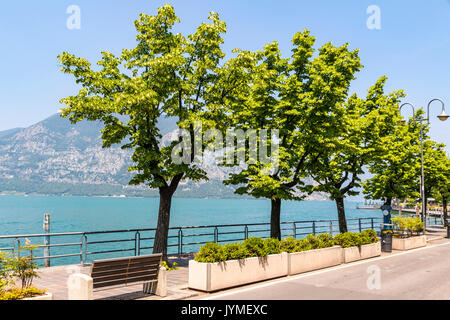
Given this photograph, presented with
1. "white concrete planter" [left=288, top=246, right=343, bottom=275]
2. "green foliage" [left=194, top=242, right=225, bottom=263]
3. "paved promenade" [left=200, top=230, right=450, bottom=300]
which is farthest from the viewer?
"white concrete planter" [left=288, top=246, right=343, bottom=275]

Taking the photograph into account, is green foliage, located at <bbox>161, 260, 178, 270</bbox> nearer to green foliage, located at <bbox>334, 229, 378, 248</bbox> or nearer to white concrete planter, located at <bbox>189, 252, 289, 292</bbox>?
white concrete planter, located at <bbox>189, 252, 289, 292</bbox>

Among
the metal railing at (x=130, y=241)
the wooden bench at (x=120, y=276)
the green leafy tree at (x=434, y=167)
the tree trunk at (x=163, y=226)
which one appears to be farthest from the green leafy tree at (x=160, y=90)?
the green leafy tree at (x=434, y=167)

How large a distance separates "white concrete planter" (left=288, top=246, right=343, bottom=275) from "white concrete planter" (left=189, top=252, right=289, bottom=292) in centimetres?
68

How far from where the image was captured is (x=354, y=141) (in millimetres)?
25656

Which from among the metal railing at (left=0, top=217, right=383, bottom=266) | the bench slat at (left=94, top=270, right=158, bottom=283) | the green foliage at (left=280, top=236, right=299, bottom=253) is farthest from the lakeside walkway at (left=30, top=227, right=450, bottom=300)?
the green foliage at (left=280, top=236, right=299, bottom=253)

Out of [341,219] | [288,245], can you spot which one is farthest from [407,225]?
[288,245]

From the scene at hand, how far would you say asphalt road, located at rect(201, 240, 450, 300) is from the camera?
33.5 ft

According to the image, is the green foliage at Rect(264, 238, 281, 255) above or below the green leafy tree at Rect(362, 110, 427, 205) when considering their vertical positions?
below

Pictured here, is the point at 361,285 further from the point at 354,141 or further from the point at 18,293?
the point at 354,141

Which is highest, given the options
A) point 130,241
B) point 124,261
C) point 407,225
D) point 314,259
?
point 124,261

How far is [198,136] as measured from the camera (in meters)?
15.9

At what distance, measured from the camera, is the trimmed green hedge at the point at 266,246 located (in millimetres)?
10922

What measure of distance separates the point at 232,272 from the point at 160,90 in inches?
297
